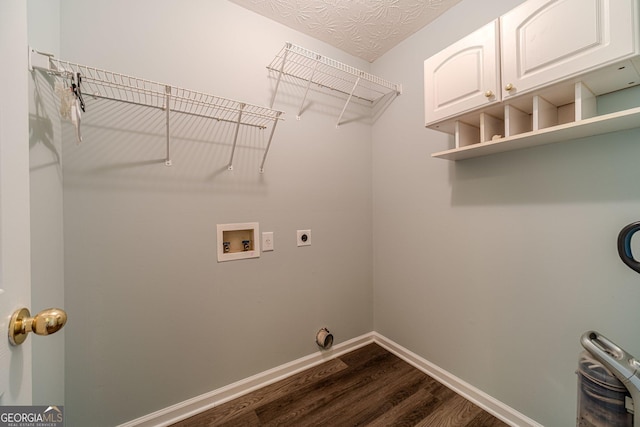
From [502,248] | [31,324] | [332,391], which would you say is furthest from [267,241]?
[502,248]

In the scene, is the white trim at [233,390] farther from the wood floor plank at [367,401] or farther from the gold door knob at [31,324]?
the gold door knob at [31,324]

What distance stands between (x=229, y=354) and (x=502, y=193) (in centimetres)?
195

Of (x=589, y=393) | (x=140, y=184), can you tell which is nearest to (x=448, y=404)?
(x=589, y=393)

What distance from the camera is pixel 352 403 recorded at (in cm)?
150

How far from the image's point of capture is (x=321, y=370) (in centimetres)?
181

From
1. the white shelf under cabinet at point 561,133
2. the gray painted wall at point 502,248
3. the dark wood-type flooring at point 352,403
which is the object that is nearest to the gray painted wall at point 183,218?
the dark wood-type flooring at point 352,403

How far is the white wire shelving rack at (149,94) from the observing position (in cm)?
101

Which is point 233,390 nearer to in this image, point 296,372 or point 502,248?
point 296,372

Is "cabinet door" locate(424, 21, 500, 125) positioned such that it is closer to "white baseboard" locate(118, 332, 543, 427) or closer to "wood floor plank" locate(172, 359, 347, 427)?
"white baseboard" locate(118, 332, 543, 427)

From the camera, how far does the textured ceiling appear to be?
5.12 ft

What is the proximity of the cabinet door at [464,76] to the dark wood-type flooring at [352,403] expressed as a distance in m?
1.73

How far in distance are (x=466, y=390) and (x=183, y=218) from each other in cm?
208

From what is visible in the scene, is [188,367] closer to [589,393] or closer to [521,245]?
[589,393]

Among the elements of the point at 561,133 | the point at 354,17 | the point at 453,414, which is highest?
the point at 354,17
